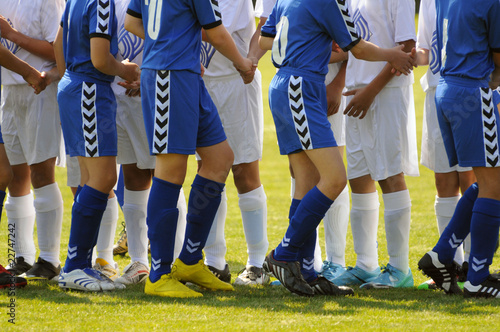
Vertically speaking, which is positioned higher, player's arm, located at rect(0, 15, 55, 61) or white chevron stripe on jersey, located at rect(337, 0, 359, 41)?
white chevron stripe on jersey, located at rect(337, 0, 359, 41)

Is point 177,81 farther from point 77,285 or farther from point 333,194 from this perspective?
point 77,285

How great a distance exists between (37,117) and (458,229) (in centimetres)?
321

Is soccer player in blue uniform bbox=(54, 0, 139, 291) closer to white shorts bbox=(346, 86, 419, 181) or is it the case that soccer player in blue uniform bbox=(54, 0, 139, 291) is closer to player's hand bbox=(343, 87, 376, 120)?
player's hand bbox=(343, 87, 376, 120)

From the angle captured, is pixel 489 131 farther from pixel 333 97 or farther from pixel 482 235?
pixel 333 97

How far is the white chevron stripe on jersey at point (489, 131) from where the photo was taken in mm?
4504

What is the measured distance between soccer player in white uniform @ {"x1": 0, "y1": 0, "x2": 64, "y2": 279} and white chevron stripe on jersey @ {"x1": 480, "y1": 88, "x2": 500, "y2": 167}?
3.14m

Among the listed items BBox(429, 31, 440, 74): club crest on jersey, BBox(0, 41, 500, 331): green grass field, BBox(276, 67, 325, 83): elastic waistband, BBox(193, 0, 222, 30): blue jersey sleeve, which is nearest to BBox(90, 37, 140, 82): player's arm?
BBox(193, 0, 222, 30): blue jersey sleeve

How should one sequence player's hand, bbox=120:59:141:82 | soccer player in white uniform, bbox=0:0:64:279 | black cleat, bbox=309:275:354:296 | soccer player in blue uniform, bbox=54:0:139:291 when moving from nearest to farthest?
1. black cleat, bbox=309:275:354:296
2. soccer player in blue uniform, bbox=54:0:139:291
3. player's hand, bbox=120:59:141:82
4. soccer player in white uniform, bbox=0:0:64:279

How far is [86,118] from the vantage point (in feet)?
16.4

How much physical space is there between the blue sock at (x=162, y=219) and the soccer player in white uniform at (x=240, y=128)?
878 mm

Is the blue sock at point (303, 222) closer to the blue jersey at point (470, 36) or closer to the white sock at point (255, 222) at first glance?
the white sock at point (255, 222)

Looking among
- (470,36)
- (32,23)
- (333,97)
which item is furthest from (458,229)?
(32,23)

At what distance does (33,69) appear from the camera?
5.42 m

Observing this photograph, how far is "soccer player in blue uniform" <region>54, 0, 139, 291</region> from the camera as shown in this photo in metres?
4.99
